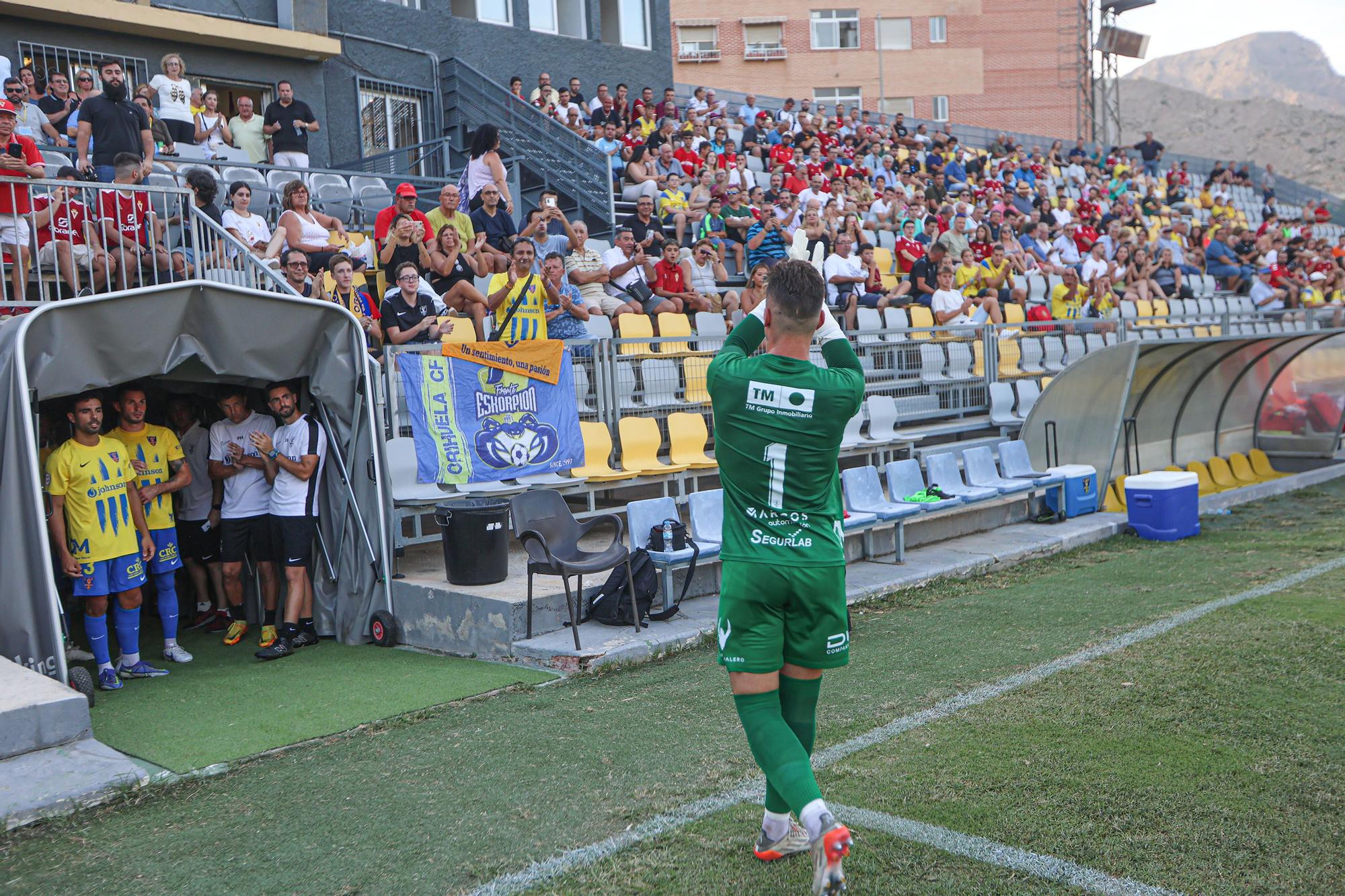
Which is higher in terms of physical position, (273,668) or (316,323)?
(316,323)

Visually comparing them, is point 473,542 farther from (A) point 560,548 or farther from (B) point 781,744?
(B) point 781,744

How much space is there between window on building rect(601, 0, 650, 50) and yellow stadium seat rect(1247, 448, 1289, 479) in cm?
1447

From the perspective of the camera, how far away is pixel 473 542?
24.7 ft

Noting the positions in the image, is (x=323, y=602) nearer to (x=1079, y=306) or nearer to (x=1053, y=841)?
(x=1053, y=841)

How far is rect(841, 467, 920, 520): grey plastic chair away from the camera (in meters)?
9.20

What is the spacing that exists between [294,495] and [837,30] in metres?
41.4

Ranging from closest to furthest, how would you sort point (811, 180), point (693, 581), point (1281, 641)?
point (1281, 641)
point (693, 581)
point (811, 180)

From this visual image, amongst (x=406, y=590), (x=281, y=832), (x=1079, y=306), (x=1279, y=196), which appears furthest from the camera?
(x=1279, y=196)

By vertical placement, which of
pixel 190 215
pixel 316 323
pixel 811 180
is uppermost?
pixel 811 180

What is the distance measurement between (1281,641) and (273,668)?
21.0 ft

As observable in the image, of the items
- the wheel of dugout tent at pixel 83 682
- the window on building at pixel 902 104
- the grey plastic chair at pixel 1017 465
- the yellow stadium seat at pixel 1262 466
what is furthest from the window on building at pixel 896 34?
the wheel of dugout tent at pixel 83 682

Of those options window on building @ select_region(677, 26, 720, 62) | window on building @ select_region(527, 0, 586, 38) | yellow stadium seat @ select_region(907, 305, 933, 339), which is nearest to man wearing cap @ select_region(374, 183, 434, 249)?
yellow stadium seat @ select_region(907, 305, 933, 339)

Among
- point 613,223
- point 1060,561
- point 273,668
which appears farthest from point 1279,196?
point 273,668

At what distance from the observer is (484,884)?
3.76m
